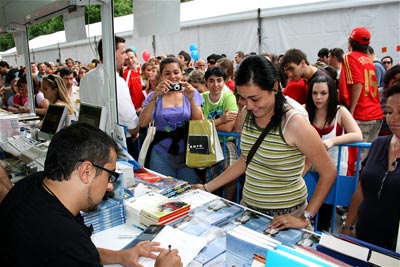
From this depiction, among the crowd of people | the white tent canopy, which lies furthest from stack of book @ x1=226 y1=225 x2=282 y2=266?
the white tent canopy

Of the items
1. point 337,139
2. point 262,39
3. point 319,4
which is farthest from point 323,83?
point 262,39

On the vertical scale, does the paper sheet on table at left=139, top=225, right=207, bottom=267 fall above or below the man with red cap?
below

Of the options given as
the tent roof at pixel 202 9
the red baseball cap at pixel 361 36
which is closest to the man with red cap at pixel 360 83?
the red baseball cap at pixel 361 36

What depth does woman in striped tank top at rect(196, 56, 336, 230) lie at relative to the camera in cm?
164

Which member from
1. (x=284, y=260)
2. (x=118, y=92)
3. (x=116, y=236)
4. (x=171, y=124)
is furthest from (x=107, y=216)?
(x=118, y=92)

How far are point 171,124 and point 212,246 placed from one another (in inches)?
60.3

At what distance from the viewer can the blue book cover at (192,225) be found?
1.62 meters

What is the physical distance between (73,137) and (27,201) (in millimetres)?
277

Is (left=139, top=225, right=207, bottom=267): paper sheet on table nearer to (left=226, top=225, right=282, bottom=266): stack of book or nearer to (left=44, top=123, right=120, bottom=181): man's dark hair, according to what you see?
(left=226, top=225, right=282, bottom=266): stack of book

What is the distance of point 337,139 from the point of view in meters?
2.43

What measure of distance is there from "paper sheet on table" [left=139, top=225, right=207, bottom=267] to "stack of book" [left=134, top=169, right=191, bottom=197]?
48 cm

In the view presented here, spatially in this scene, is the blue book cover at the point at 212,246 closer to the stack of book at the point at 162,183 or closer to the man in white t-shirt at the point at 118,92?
the stack of book at the point at 162,183

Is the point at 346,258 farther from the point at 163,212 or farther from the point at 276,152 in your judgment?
the point at 163,212

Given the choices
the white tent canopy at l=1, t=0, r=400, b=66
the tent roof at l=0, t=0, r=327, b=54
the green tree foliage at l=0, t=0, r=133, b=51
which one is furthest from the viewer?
the green tree foliage at l=0, t=0, r=133, b=51
